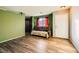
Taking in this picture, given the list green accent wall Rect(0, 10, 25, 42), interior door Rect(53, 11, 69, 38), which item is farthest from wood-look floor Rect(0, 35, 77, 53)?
interior door Rect(53, 11, 69, 38)

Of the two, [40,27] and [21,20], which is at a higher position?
[21,20]

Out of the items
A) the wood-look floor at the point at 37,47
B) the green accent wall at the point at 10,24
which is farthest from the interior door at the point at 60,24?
the green accent wall at the point at 10,24

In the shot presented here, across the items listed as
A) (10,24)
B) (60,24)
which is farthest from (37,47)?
(60,24)

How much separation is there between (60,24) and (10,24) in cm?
334

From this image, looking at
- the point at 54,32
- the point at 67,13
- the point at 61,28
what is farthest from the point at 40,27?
the point at 67,13

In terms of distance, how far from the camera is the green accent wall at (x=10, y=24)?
14.6 feet

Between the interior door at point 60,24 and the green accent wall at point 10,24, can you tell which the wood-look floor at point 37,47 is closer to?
the green accent wall at point 10,24

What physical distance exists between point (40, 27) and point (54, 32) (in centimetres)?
218

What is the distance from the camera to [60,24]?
5680mm
